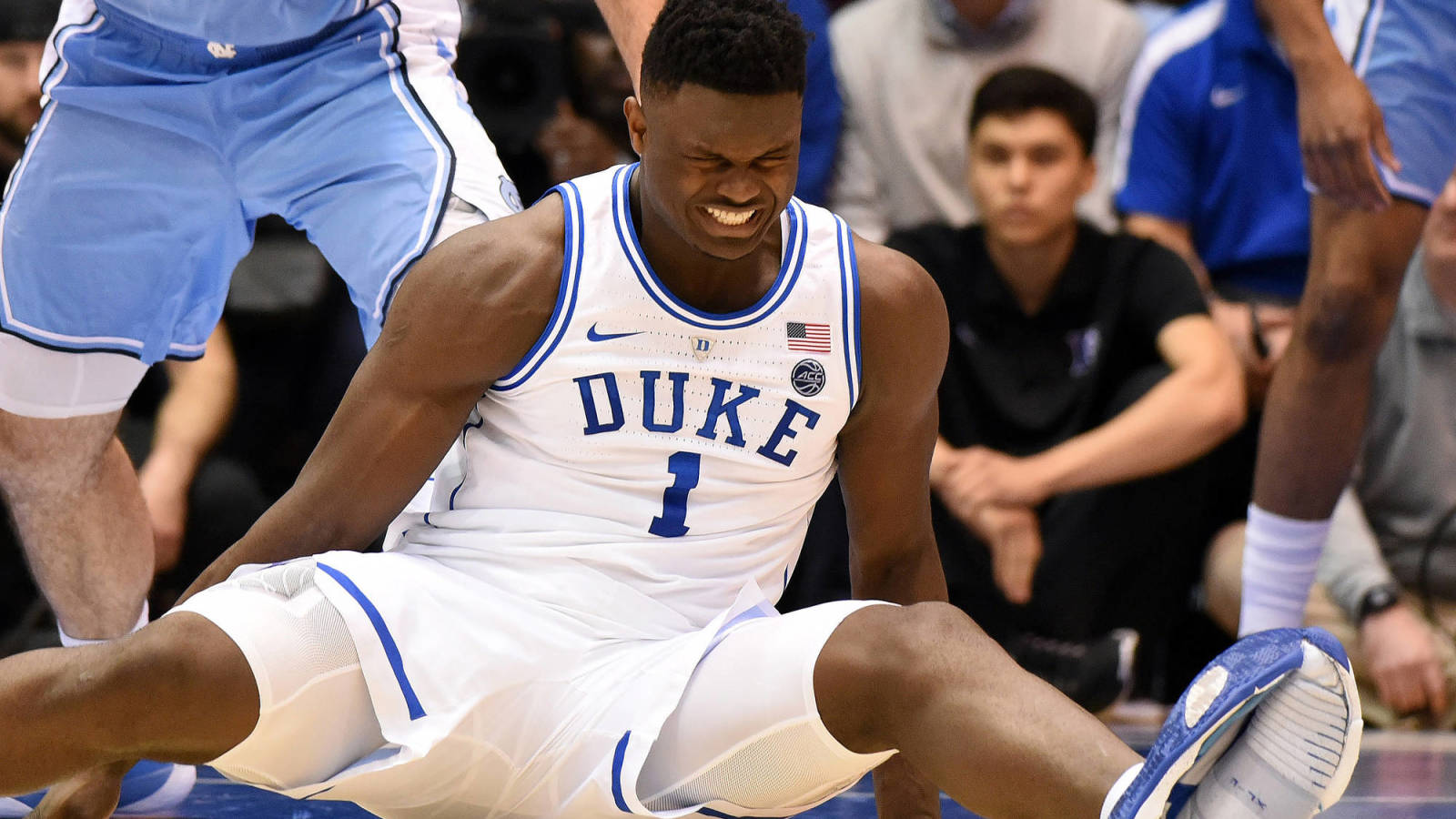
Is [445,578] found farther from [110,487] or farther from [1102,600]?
[1102,600]

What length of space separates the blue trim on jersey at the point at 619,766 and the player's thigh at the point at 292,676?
296 mm

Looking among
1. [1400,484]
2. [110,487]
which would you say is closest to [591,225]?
[110,487]

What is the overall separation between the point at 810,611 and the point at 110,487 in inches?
58.2

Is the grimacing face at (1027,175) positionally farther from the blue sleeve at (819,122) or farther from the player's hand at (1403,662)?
the player's hand at (1403,662)

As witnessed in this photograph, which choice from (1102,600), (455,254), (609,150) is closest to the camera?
(455,254)

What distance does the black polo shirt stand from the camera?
4.40m

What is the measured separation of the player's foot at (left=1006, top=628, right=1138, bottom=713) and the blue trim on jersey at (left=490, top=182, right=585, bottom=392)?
2.15 m

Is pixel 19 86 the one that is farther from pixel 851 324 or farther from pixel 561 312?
pixel 851 324

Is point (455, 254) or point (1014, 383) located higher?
point (455, 254)

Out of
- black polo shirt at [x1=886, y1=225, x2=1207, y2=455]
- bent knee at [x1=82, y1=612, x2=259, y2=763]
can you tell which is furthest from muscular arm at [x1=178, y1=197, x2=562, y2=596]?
black polo shirt at [x1=886, y1=225, x2=1207, y2=455]

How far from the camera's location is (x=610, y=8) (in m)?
2.61

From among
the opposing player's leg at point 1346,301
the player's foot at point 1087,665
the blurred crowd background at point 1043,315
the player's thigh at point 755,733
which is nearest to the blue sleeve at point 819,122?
the blurred crowd background at point 1043,315

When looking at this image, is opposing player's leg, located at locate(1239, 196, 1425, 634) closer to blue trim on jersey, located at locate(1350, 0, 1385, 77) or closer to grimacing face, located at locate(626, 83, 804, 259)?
blue trim on jersey, located at locate(1350, 0, 1385, 77)

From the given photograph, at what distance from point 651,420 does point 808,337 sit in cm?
23
